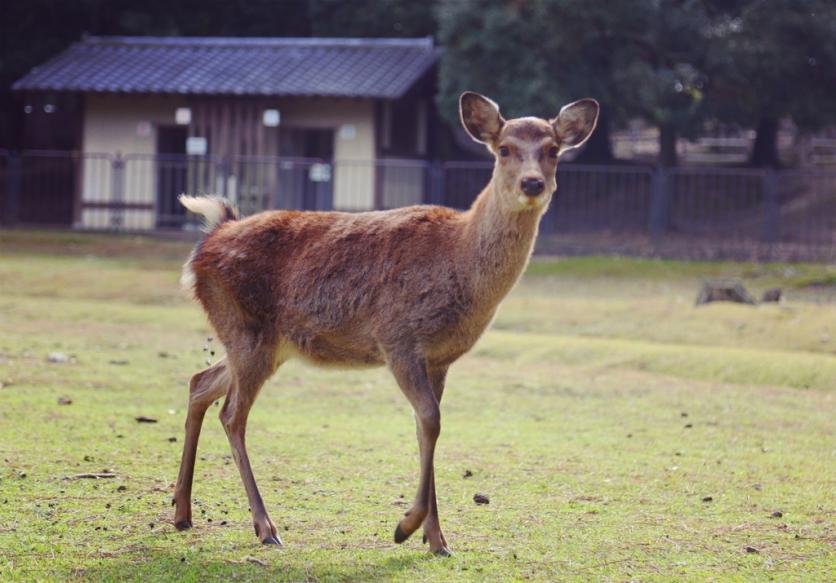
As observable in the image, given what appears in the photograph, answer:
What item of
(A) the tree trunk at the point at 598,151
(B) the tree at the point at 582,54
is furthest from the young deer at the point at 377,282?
(A) the tree trunk at the point at 598,151

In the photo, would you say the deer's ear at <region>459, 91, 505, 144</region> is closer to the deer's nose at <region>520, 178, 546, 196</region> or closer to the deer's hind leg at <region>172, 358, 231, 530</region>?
the deer's nose at <region>520, 178, 546, 196</region>

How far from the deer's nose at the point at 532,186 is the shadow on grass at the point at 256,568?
6.35 ft

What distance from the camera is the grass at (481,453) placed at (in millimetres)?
6152

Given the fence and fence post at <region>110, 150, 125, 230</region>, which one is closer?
the fence

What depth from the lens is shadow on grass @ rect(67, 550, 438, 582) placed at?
5.66 m

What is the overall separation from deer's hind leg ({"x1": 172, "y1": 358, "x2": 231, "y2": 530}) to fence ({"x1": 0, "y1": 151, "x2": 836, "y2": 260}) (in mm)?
17448

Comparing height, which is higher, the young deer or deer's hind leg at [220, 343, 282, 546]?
the young deer

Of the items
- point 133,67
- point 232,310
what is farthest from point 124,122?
point 232,310

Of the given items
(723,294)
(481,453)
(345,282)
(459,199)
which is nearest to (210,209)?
(345,282)

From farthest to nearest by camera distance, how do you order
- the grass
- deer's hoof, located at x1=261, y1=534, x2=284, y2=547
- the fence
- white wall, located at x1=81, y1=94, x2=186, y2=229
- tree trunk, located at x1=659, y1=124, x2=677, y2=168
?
tree trunk, located at x1=659, y1=124, x2=677, y2=168 < white wall, located at x1=81, y1=94, x2=186, y2=229 < the fence < deer's hoof, located at x1=261, y1=534, x2=284, y2=547 < the grass

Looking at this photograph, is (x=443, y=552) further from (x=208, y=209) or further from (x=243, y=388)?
(x=208, y=209)

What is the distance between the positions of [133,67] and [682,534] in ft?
80.8

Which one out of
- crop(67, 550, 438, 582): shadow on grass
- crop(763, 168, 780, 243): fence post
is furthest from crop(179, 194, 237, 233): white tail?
crop(763, 168, 780, 243): fence post

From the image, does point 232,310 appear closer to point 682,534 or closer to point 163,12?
point 682,534
